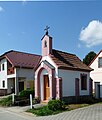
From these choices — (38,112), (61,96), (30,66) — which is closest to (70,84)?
(61,96)

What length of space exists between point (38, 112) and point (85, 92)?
32.0ft

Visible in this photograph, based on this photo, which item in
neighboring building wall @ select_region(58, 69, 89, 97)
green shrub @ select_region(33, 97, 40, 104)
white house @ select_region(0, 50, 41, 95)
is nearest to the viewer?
neighboring building wall @ select_region(58, 69, 89, 97)

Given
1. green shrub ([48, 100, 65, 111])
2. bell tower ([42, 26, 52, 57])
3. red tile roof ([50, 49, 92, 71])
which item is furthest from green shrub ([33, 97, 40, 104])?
green shrub ([48, 100, 65, 111])

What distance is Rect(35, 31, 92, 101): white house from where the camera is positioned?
22.0 m

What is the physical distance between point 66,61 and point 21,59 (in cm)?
1409

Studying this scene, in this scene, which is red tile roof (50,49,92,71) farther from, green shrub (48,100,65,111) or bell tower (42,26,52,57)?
green shrub (48,100,65,111)

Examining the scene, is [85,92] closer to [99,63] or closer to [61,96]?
[61,96]

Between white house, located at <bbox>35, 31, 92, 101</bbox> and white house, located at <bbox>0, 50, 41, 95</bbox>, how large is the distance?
1102 centimetres

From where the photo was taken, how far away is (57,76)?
72.1ft

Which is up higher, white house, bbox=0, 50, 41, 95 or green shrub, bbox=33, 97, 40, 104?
white house, bbox=0, 50, 41, 95

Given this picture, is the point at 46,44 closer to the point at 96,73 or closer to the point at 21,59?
the point at 96,73

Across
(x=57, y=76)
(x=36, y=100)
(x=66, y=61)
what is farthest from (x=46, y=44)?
(x=36, y=100)

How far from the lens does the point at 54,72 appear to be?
72.7ft

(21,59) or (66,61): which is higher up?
(21,59)
